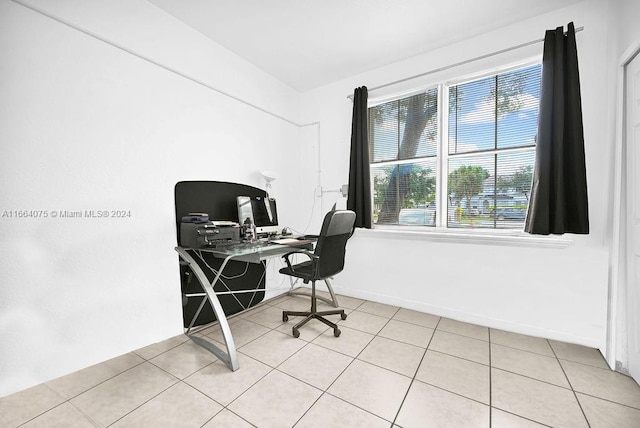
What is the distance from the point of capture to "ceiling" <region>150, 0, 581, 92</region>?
2129mm

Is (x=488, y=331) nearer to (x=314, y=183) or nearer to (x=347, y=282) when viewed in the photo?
(x=347, y=282)

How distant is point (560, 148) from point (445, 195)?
0.98 m

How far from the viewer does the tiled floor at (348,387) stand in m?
1.41

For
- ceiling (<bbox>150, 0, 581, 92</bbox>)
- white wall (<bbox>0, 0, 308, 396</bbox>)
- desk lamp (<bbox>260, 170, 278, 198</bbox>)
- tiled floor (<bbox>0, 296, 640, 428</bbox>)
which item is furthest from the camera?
desk lamp (<bbox>260, 170, 278, 198</bbox>)

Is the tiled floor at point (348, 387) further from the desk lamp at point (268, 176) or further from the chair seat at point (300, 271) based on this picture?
the desk lamp at point (268, 176)

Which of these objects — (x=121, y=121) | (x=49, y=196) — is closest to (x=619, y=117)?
(x=121, y=121)

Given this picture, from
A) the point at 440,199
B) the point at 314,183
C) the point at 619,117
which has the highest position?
the point at 619,117

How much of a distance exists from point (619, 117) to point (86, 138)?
380cm

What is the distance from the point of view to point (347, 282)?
11.1ft

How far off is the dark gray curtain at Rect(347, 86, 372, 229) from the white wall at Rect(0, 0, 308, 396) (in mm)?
1562

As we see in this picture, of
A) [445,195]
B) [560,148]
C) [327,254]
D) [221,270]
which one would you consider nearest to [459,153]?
[445,195]

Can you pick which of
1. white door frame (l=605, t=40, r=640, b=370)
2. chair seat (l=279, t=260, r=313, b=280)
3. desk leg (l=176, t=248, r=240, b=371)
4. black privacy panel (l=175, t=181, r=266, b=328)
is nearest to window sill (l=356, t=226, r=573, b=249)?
white door frame (l=605, t=40, r=640, b=370)

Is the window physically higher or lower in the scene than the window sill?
higher

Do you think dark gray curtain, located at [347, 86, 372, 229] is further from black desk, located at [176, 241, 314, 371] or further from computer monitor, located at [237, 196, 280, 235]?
black desk, located at [176, 241, 314, 371]
